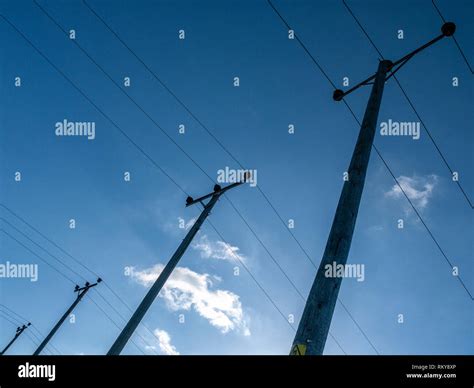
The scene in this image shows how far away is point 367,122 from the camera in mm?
4301

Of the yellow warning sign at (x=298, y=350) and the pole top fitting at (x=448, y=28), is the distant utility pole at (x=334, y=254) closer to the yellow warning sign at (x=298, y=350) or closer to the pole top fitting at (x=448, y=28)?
the yellow warning sign at (x=298, y=350)

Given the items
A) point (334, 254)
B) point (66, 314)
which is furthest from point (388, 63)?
point (66, 314)

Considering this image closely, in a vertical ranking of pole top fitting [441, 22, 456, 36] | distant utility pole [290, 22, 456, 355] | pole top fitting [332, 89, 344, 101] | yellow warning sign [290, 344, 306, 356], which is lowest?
yellow warning sign [290, 344, 306, 356]

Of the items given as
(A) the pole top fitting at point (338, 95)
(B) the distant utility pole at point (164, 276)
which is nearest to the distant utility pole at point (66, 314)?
(B) the distant utility pole at point (164, 276)

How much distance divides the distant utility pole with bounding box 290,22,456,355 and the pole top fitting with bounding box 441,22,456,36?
2.72 m

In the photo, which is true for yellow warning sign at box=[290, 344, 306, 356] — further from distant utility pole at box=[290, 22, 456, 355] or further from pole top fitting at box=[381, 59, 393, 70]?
pole top fitting at box=[381, 59, 393, 70]

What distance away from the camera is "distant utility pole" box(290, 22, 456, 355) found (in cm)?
249

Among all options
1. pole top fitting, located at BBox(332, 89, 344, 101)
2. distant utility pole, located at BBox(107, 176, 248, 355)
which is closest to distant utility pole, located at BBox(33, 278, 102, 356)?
distant utility pole, located at BBox(107, 176, 248, 355)

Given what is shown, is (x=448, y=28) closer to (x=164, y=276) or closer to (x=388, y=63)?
(x=388, y=63)

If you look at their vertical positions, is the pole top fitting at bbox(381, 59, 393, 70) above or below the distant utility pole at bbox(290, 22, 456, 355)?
above

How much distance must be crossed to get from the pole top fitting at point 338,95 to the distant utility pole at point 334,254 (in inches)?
71.3

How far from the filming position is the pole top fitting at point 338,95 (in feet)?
20.6
